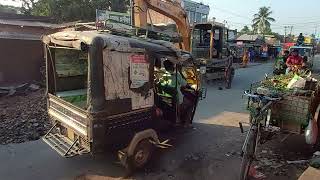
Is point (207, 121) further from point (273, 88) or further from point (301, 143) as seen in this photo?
point (273, 88)

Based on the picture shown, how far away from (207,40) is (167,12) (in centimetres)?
615

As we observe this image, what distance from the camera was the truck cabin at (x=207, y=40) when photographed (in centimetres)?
1658

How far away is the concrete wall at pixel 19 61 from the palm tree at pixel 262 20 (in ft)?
217

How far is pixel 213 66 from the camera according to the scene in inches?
624

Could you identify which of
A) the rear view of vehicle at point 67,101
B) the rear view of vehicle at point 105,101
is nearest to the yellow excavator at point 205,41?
the rear view of vehicle at point 67,101

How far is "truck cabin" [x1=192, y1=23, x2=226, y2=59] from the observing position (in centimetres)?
1658

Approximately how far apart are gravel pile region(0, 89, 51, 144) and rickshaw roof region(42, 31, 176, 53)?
253 cm

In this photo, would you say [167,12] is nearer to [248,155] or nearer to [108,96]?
[108,96]

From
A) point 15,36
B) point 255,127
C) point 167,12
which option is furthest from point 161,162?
point 15,36

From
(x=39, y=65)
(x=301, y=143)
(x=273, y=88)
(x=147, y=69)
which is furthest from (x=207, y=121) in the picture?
(x=39, y=65)

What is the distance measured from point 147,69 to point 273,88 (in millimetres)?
2465

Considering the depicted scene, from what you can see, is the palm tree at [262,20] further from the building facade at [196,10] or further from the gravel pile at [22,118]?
the gravel pile at [22,118]

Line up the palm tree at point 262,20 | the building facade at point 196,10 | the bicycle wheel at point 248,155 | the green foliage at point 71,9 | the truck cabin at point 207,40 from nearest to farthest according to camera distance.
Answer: the bicycle wheel at point 248,155 < the truck cabin at point 207,40 < the green foliage at point 71,9 < the building facade at point 196,10 < the palm tree at point 262,20

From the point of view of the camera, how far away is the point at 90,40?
493 cm
